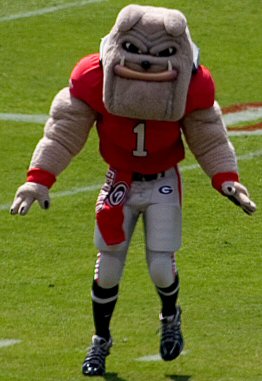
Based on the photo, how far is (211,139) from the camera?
7.66 m

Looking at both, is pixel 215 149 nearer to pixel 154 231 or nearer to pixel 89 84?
pixel 154 231

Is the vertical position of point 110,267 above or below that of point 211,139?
below

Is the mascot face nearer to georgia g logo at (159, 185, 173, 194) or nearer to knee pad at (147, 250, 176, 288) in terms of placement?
georgia g logo at (159, 185, 173, 194)

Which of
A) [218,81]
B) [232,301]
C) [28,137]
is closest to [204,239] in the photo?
[232,301]

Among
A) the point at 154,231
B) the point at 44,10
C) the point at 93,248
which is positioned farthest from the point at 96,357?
the point at 44,10

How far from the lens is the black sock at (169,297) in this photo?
7758 millimetres

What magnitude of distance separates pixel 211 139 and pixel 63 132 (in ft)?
2.36

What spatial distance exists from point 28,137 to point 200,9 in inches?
159

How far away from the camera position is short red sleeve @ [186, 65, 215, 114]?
7.52 m

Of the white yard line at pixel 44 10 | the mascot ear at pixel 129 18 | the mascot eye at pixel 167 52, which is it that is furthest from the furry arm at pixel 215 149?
the white yard line at pixel 44 10

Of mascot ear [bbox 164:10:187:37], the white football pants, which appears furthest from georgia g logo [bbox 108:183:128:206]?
mascot ear [bbox 164:10:187:37]

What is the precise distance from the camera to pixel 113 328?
8.62m

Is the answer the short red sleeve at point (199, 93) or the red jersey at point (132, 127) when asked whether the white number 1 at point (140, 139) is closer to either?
the red jersey at point (132, 127)

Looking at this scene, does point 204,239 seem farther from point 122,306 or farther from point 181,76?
point 181,76
